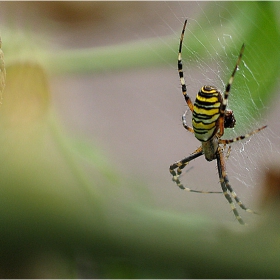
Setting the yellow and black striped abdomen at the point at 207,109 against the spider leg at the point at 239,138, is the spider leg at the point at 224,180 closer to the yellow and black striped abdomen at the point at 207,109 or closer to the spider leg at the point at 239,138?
the spider leg at the point at 239,138

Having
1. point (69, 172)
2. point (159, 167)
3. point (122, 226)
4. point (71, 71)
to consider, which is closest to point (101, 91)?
point (159, 167)

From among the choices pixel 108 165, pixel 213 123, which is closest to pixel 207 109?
pixel 213 123

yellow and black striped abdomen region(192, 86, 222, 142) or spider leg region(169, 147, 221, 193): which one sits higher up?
spider leg region(169, 147, 221, 193)

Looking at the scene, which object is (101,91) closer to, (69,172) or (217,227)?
(69,172)

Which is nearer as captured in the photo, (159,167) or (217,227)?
(217,227)

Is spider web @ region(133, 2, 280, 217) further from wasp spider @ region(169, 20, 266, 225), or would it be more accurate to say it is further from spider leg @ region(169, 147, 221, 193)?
spider leg @ region(169, 147, 221, 193)

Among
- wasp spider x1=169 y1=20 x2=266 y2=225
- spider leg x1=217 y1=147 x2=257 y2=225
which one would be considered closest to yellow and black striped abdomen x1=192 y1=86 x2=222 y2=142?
wasp spider x1=169 y1=20 x2=266 y2=225

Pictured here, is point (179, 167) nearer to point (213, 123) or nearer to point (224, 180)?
point (224, 180)

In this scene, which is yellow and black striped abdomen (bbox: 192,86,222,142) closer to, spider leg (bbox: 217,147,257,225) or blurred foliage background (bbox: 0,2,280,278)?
blurred foliage background (bbox: 0,2,280,278)

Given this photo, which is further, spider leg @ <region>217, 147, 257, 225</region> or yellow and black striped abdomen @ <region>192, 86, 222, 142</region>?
spider leg @ <region>217, 147, 257, 225</region>
